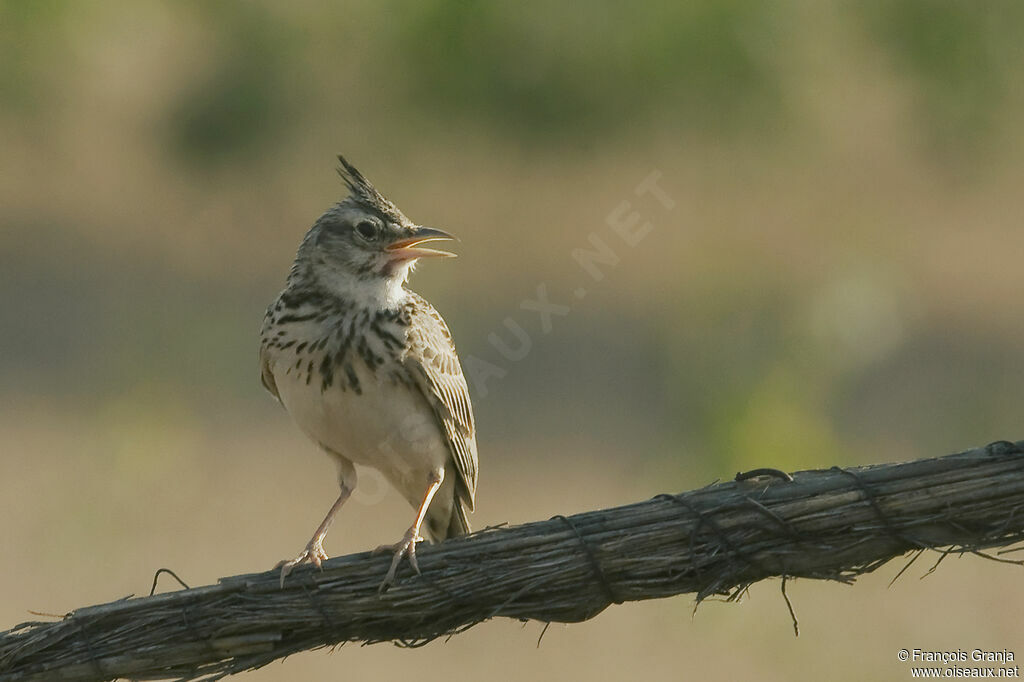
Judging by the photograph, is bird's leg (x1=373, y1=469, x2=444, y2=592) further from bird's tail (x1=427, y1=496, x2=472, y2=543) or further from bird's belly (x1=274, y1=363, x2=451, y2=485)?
bird's tail (x1=427, y1=496, x2=472, y2=543)

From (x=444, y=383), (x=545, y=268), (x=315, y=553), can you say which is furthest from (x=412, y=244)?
(x=545, y=268)

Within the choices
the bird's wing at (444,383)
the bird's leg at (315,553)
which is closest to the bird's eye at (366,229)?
the bird's wing at (444,383)

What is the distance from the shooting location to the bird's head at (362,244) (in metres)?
5.73

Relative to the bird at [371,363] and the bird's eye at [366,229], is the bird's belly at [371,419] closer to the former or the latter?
the bird at [371,363]

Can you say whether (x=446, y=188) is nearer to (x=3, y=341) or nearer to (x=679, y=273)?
(x=679, y=273)

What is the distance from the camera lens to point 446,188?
594 inches

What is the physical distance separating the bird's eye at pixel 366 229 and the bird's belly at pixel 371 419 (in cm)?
63

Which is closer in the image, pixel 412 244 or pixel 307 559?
pixel 307 559

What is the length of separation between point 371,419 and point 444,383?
0.32 metres

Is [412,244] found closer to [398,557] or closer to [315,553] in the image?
[315,553]

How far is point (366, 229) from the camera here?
5816mm

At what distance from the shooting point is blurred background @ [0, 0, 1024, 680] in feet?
33.3

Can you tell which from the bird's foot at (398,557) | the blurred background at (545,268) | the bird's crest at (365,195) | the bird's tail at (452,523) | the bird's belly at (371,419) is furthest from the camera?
the blurred background at (545,268)

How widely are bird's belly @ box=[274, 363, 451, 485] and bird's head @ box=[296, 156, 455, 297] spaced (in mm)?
407
